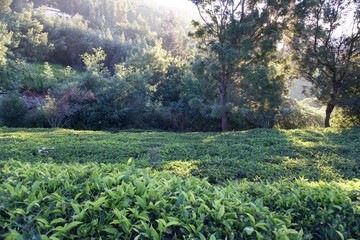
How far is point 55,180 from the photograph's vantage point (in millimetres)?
1767

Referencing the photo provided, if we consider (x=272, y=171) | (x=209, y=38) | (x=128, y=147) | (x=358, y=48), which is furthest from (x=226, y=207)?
(x=358, y=48)

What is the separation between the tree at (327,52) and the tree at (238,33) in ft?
3.59

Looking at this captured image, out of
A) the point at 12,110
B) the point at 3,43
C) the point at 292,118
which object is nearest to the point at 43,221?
the point at 12,110

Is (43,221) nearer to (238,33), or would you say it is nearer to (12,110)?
(238,33)

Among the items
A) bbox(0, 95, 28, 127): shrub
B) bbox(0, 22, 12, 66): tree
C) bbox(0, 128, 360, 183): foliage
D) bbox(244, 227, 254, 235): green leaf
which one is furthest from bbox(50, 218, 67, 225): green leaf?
bbox(0, 22, 12, 66): tree

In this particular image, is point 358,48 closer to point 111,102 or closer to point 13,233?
point 111,102

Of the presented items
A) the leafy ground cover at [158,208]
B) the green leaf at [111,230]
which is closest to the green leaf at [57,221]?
the leafy ground cover at [158,208]

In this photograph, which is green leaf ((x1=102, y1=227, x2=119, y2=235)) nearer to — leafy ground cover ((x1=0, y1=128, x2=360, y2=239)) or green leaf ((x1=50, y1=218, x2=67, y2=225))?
leafy ground cover ((x1=0, y1=128, x2=360, y2=239))

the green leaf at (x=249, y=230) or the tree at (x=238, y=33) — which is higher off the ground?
the tree at (x=238, y=33)

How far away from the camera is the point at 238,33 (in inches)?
380

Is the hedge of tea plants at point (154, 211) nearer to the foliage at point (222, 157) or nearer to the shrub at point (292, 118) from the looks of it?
the foliage at point (222, 157)

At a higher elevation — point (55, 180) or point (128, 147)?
point (55, 180)

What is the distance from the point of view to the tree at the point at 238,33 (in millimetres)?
9539

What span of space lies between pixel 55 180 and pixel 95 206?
47 cm
